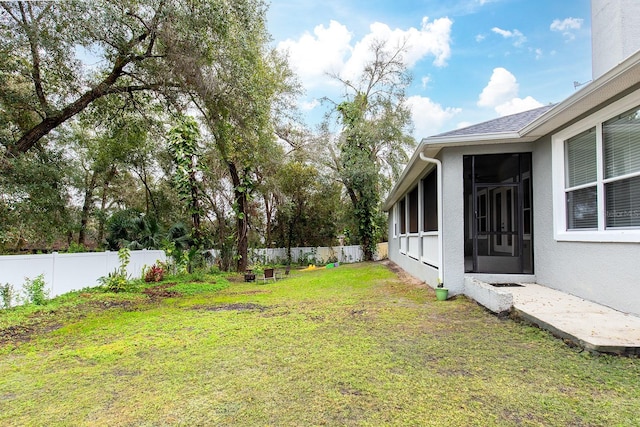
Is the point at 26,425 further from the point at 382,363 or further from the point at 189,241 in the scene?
the point at 189,241

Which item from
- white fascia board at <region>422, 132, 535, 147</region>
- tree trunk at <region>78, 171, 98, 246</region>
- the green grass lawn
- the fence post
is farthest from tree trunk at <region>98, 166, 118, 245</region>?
white fascia board at <region>422, 132, 535, 147</region>

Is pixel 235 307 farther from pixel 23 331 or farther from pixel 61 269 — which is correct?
pixel 61 269

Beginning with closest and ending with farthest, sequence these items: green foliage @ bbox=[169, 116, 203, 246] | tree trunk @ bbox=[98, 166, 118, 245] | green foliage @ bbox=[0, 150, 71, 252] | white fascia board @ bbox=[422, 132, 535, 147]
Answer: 1. white fascia board @ bbox=[422, 132, 535, 147]
2. green foliage @ bbox=[0, 150, 71, 252]
3. green foliage @ bbox=[169, 116, 203, 246]
4. tree trunk @ bbox=[98, 166, 118, 245]

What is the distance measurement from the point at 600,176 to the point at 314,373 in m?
4.67

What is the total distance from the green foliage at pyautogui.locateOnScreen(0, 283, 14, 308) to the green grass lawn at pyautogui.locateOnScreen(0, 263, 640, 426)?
1373 millimetres

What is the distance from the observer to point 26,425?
100 inches

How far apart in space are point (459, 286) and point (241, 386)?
4.95m

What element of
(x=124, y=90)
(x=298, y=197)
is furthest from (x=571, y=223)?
(x=298, y=197)

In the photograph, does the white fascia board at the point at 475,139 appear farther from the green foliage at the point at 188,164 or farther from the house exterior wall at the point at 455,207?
the green foliage at the point at 188,164

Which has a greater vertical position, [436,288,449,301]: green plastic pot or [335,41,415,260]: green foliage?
[335,41,415,260]: green foliage

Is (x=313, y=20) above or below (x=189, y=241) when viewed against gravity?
above

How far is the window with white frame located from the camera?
4.31m

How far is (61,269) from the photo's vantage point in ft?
27.0

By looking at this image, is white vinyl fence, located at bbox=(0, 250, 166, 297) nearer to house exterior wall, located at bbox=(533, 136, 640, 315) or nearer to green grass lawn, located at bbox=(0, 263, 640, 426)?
green grass lawn, located at bbox=(0, 263, 640, 426)
